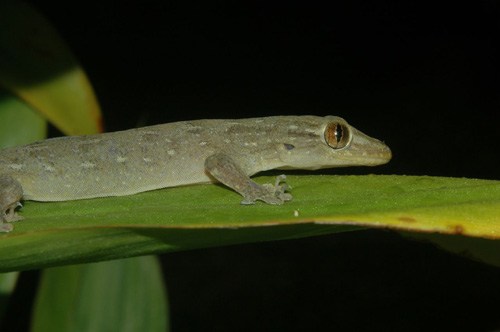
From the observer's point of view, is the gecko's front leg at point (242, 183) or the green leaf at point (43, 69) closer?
the gecko's front leg at point (242, 183)

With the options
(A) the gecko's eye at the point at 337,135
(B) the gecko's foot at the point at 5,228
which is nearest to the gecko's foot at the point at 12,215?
(B) the gecko's foot at the point at 5,228

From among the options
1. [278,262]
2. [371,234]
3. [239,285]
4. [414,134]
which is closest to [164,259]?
[239,285]

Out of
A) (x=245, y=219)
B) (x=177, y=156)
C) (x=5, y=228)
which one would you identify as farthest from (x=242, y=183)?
(x=5, y=228)

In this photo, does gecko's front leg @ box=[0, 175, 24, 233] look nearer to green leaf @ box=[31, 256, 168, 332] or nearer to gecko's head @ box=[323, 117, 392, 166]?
green leaf @ box=[31, 256, 168, 332]

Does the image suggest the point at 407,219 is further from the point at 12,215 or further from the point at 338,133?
the point at 12,215

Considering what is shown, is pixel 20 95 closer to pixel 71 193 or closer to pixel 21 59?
pixel 21 59

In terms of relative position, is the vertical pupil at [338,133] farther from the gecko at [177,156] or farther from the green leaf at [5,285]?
the green leaf at [5,285]
